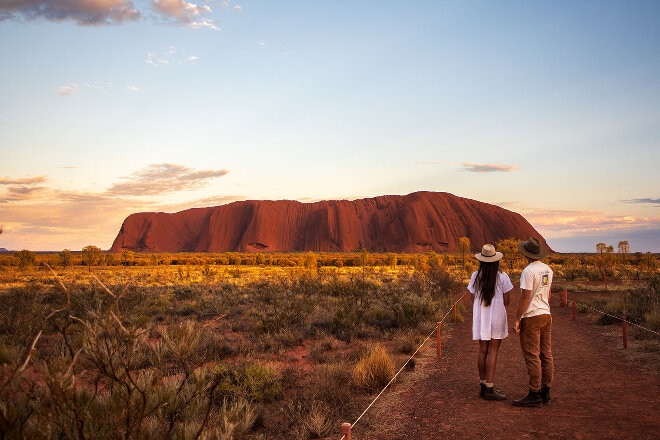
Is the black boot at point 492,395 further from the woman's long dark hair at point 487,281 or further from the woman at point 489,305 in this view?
the woman's long dark hair at point 487,281

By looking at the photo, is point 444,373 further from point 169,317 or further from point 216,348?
point 169,317

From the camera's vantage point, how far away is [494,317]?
630cm

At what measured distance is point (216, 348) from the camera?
10398mm

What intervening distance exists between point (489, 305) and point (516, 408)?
132cm

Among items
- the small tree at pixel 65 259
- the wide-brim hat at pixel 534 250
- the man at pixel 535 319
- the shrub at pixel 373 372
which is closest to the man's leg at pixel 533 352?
the man at pixel 535 319

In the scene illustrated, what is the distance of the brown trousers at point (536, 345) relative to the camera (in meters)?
6.11

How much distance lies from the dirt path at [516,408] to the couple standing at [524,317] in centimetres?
34

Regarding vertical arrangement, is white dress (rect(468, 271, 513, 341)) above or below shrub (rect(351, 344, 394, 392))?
above

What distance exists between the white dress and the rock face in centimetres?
9464

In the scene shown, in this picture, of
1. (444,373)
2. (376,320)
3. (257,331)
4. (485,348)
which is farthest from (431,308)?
(485,348)

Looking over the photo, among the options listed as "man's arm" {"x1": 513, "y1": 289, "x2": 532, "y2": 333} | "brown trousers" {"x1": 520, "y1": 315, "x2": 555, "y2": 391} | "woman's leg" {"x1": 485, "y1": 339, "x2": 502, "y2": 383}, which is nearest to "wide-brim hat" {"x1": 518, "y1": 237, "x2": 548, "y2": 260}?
"man's arm" {"x1": 513, "y1": 289, "x2": 532, "y2": 333}

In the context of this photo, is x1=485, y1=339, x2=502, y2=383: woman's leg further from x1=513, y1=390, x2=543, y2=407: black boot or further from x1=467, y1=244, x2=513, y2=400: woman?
x1=513, y1=390, x2=543, y2=407: black boot

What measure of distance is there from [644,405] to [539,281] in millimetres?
2114

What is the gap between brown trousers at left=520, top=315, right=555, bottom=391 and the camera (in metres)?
6.11
